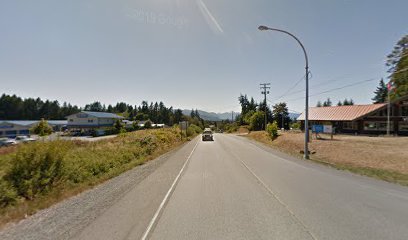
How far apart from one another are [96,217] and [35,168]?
4632 millimetres

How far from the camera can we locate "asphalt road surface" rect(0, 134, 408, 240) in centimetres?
435

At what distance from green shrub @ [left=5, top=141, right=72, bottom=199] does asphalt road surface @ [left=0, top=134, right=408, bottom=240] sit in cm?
186

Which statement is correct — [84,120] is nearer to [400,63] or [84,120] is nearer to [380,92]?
[400,63]

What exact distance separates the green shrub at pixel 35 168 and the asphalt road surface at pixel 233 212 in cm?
186

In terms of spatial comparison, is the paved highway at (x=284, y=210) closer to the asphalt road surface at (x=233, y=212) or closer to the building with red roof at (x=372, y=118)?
the asphalt road surface at (x=233, y=212)

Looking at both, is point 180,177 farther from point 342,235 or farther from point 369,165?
point 369,165

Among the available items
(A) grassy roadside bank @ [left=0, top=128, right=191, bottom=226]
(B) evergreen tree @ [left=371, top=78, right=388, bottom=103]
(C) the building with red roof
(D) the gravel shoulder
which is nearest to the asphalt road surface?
(D) the gravel shoulder

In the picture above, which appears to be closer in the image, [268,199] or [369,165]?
[268,199]

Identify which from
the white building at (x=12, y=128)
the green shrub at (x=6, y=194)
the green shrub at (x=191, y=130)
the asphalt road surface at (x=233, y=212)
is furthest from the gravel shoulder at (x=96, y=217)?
the white building at (x=12, y=128)

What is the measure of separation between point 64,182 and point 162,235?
23.1ft

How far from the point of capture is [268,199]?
6.49m

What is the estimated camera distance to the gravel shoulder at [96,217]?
4.41 metres

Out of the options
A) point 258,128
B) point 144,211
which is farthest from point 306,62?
point 258,128

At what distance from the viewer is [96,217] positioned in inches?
207
